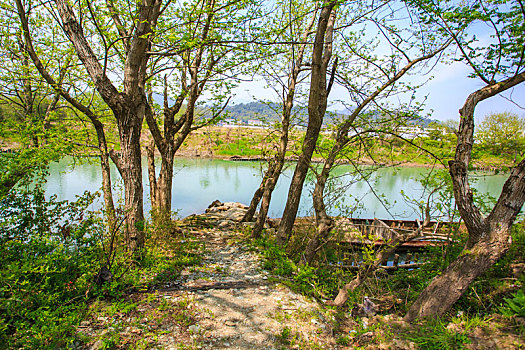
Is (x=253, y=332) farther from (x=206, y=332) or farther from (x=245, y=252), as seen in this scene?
(x=245, y=252)

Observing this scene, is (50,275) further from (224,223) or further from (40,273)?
(224,223)

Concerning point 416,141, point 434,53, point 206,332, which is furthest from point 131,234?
point 434,53

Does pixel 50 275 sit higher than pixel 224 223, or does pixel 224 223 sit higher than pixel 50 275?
pixel 50 275

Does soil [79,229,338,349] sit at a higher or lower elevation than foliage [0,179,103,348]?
lower

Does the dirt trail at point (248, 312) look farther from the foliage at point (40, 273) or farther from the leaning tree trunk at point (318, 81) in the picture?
the leaning tree trunk at point (318, 81)

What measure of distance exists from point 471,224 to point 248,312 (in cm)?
324

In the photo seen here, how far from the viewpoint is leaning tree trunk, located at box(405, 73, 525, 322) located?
3857 millimetres

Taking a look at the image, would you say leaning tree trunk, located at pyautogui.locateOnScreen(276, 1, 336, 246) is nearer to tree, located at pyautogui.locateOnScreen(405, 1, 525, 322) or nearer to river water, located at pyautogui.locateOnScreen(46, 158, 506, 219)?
tree, located at pyautogui.locateOnScreen(405, 1, 525, 322)

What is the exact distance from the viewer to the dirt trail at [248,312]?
3.45m

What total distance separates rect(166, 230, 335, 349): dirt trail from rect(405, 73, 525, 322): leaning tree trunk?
5.11 feet

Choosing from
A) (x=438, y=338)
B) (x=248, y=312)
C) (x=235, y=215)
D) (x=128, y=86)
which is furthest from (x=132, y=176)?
(x=235, y=215)

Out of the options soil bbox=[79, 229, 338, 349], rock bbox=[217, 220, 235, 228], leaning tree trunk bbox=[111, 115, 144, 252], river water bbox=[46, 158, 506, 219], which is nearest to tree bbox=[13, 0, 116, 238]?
leaning tree trunk bbox=[111, 115, 144, 252]

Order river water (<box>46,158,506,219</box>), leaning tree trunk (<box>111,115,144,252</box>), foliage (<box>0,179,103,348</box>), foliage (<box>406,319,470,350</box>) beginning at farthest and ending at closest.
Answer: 1. river water (<box>46,158,506,219</box>)
2. leaning tree trunk (<box>111,115,144,252</box>)
3. foliage (<box>406,319,470,350</box>)
4. foliage (<box>0,179,103,348</box>)

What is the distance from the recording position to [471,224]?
4.01 meters
